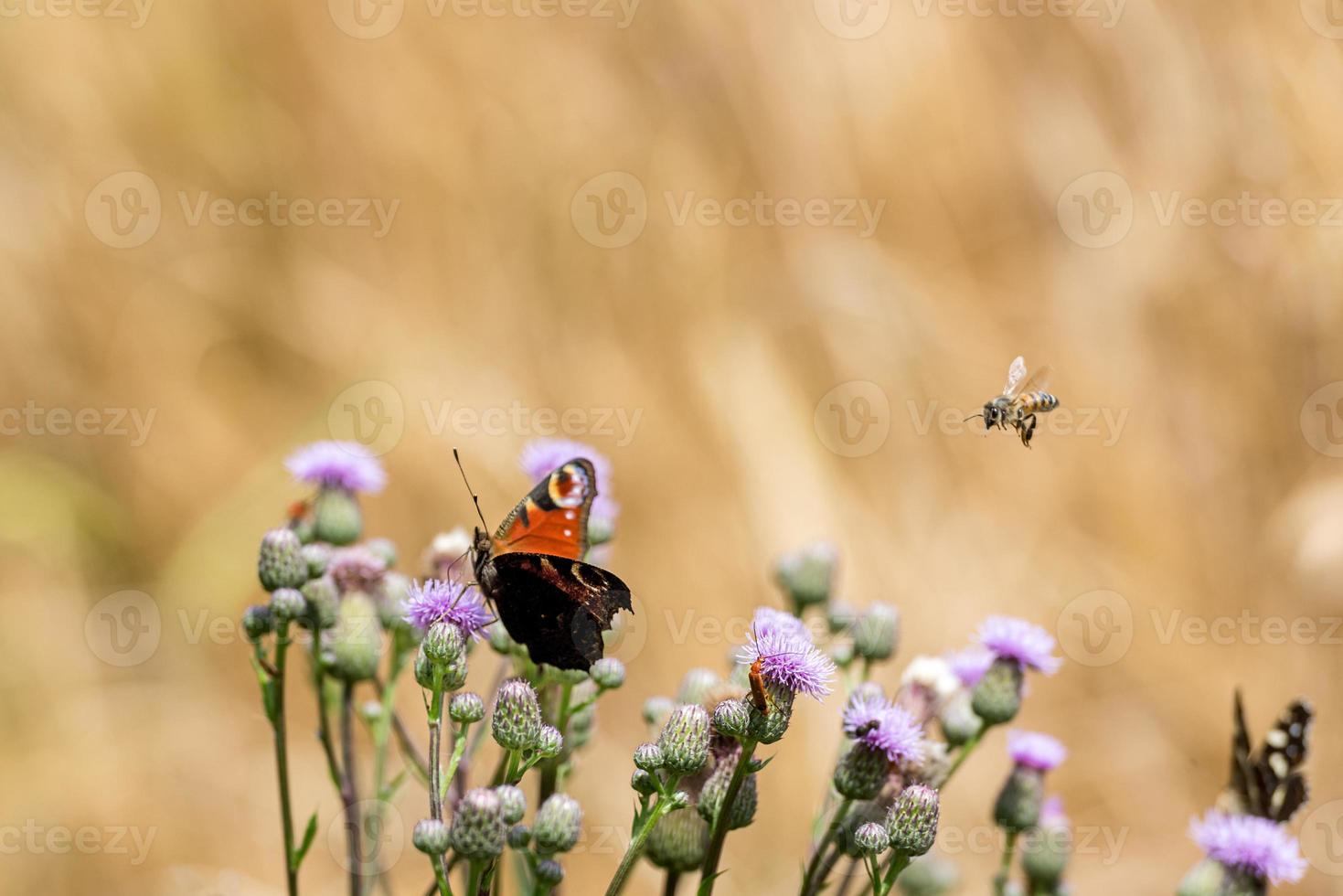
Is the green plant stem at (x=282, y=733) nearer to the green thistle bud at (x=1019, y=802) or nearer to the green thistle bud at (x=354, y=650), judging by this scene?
the green thistle bud at (x=354, y=650)

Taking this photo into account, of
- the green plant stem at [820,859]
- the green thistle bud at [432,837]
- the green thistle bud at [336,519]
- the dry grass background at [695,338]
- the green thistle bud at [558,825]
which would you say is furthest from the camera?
the dry grass background at [695,338]

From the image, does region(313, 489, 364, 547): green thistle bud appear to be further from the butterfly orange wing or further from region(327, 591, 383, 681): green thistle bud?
the butterfly orange wing

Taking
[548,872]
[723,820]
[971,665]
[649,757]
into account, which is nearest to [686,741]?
[649,757]

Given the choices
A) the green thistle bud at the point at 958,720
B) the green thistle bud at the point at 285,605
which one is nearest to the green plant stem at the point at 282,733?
the green thistle bud at the point at 285,605

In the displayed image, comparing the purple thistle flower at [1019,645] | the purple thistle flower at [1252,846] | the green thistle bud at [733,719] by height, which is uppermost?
the purple thistle flower at [1019,645]

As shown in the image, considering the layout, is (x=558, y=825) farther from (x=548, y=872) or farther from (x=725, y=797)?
(x=725, y=797)

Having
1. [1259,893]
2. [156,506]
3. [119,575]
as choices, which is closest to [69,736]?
[119,575]

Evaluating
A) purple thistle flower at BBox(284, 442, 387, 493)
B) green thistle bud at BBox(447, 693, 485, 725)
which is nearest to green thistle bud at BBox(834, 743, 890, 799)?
green thistle bud at BBox(447, 693, 485, 725)
